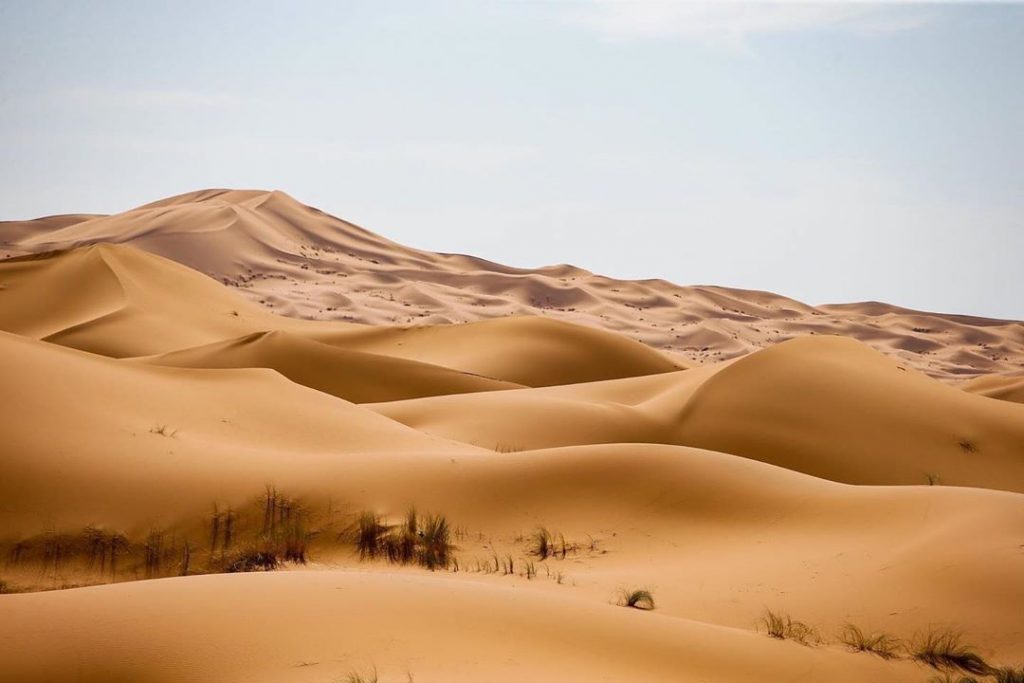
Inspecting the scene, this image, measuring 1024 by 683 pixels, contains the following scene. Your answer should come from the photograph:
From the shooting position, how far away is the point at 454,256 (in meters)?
84.2

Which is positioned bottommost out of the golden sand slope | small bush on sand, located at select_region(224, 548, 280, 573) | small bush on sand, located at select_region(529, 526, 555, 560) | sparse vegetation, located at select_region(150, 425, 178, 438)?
small bush on sand, located at select_region(529, 526, 555, 560)

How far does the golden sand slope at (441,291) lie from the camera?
52.9 m

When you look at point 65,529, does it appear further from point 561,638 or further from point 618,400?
point 618,400

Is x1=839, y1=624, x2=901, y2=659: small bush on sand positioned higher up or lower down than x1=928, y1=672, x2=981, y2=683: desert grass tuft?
lower down

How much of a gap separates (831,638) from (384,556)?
3.64 meters

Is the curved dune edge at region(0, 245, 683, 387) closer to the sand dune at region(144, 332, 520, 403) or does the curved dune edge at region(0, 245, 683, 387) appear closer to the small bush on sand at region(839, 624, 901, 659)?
the sand dune at region(144, 332, 520, 403)

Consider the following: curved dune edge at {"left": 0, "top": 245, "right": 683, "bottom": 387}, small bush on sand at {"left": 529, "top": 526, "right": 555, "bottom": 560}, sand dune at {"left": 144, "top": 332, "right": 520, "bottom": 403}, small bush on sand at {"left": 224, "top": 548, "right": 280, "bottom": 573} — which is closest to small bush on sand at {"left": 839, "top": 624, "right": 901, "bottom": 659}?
small bush on sand at {"left": 529, "top": 526, "right": 555, "bottom": 560}

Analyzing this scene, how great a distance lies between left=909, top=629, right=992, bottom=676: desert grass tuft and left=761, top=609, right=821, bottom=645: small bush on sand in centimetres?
63

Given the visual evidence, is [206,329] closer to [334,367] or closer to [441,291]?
[334,367]

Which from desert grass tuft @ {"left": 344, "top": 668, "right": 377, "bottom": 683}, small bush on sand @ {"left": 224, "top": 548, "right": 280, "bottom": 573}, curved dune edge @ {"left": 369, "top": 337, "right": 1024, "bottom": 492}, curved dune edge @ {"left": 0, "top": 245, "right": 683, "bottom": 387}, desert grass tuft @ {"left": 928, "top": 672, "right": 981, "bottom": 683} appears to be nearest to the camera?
desert grass tuft @ {"left": 344, "top": 668, "right": 377, "bottom": 683}

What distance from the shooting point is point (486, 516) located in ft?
32.2

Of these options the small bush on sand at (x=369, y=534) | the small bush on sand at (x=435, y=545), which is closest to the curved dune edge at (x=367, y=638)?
the small bush on sand at (x=435, y=545)

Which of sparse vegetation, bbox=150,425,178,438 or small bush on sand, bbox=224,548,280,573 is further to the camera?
sparse vegetation, bbox=150,425,178,438

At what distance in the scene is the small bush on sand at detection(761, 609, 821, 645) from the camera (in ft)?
20.7
